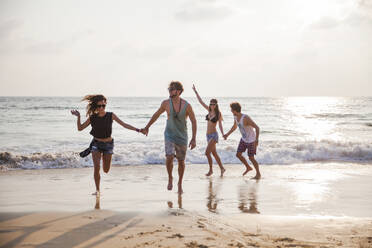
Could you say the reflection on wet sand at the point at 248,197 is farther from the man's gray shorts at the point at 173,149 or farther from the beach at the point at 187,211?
the man's gray shorts at the point at 173,149

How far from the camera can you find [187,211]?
6.00m

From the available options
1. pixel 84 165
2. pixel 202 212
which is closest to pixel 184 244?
pixel 202 212

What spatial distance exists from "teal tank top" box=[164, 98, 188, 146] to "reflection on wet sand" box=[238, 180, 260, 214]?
Result: 1.58 metres

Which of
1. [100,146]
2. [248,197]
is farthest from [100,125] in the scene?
[248,197]

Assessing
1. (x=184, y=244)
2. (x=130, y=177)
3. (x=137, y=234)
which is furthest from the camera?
(x=130, y=177)

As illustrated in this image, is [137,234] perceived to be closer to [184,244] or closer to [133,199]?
[184,244]

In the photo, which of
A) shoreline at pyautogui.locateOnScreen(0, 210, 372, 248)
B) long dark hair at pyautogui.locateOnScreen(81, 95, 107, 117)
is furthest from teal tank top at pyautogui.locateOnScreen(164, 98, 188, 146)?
shoreline at pyautogui.locateOnScreen(0, 210, 372, 248)

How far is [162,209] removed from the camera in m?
6.13

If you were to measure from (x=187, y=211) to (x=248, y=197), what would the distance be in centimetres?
191

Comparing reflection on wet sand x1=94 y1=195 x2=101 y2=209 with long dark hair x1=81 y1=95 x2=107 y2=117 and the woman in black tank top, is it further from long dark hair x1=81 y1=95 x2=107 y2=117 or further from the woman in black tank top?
long dark hair x1=81 y1=95 x2=107 y2=117

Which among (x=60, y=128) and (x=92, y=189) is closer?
(x=92, y=189)

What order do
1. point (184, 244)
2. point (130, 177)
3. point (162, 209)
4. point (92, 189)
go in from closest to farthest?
point (184, 244) < point (162, 209) < point (92, 189) < point (130, 177)

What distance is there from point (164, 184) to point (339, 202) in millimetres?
3863

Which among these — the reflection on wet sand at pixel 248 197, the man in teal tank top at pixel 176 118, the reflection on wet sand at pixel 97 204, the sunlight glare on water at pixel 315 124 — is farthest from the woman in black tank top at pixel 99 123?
the sunlight glare on water at pixel 315 124
